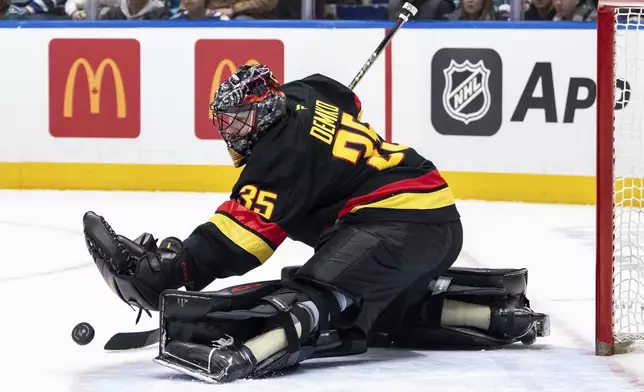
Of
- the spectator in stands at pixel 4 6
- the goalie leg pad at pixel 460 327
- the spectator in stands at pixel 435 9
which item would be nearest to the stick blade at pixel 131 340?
the goalie leg pad at pixel 460 327

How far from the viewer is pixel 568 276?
4.84 meters

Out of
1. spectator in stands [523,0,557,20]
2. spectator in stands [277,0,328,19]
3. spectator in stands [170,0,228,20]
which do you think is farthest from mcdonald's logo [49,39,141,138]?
spectator in stands [523,0,557,20]

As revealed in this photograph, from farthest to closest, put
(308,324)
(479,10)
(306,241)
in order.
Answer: (479,10) → (306,241) → (308,324)

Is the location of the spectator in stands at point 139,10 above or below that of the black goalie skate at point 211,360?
above

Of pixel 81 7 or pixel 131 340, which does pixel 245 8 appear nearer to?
pixel 81 7

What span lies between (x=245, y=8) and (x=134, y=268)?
4310 millimetres

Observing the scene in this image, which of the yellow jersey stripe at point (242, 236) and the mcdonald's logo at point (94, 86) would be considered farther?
the mcdonald's logo at point (94, 86)

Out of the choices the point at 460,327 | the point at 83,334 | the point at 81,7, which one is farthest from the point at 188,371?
the point at 81,7

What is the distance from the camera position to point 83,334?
135 inches

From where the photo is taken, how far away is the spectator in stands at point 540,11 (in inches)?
273

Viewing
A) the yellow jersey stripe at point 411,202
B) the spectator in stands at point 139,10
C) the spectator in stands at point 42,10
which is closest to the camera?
the yellow jersey stripe at point 411,202

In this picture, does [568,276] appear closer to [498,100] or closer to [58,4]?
[498,100]

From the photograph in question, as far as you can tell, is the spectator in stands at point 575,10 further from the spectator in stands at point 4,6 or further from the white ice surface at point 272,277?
the spectator in stands at point 4,6

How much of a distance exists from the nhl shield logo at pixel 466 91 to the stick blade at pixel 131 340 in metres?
3.76
